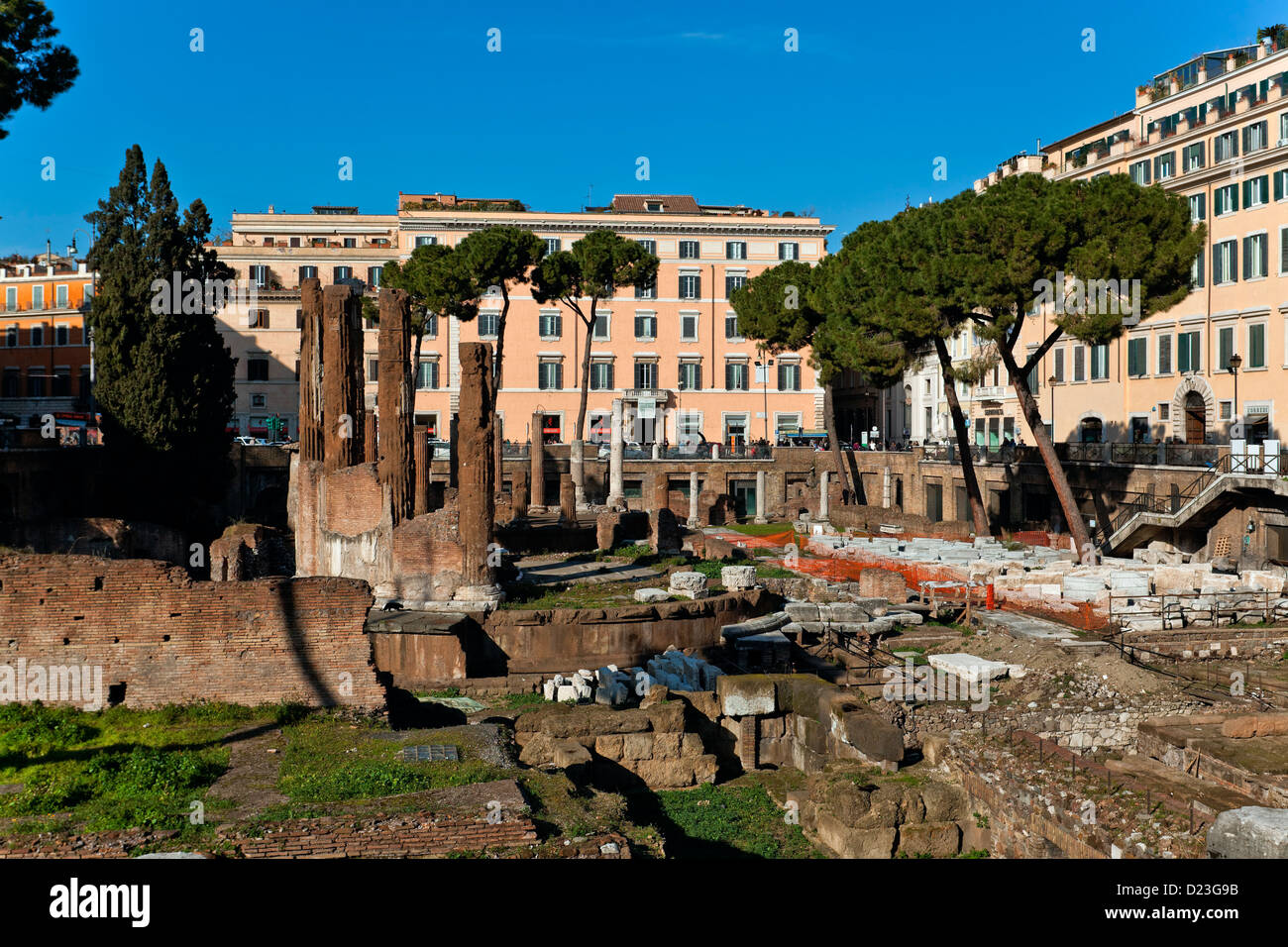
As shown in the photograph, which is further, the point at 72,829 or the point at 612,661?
the point at 612,661

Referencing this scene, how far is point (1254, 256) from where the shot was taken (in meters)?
33.8

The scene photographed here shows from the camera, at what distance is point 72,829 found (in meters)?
9.17

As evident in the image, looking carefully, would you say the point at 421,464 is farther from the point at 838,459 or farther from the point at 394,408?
the point at 838,459

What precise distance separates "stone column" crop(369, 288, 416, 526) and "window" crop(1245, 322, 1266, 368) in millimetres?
25331

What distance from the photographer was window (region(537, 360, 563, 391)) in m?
58.5

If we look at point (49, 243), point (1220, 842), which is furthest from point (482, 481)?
point (49, 243)

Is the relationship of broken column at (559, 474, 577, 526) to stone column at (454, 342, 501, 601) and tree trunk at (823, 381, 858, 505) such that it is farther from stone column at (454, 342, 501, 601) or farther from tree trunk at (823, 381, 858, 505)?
stone column at (454, 342, 501, 601)

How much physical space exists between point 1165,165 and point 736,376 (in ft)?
83.6

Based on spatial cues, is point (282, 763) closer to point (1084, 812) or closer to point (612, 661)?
point (1084, 812)

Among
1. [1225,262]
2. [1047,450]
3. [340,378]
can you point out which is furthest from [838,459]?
[340,378]

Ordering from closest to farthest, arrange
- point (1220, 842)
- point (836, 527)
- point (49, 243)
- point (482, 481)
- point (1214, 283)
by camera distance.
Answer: point (1220, 842), point (482, 481), point (1214, 283), point (836, 527), point (49, 243)

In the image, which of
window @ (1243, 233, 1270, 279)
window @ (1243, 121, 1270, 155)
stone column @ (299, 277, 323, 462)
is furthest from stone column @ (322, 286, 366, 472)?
window @ (1243, 121, 1270, 155)
